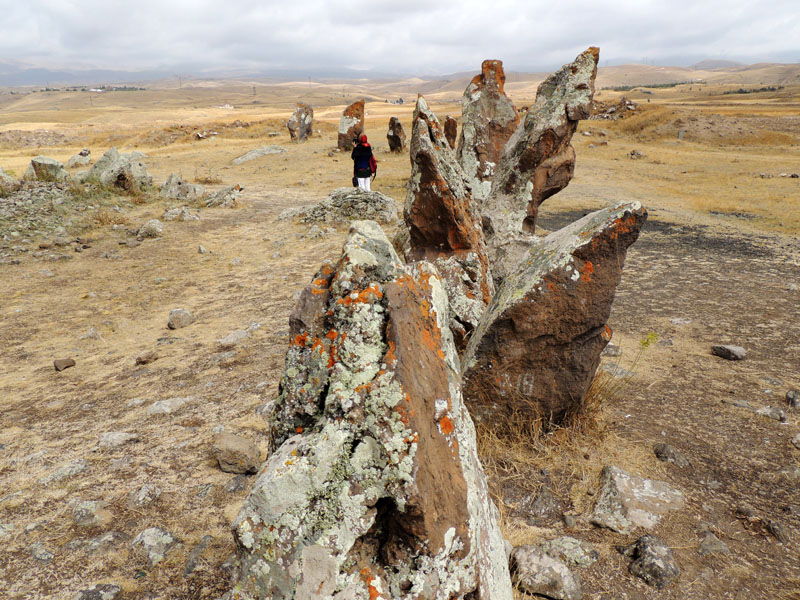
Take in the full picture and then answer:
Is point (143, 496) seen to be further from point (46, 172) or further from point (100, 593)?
point (46, 172)

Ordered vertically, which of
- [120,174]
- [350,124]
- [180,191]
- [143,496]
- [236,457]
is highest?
[350,124]

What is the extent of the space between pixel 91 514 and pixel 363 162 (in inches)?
457

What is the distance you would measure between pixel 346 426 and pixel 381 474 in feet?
0.84

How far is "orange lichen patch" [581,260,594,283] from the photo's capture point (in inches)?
173

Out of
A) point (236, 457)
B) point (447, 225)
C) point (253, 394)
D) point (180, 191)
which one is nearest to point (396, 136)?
point (180, 191)

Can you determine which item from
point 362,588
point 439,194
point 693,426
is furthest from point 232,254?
point 362,588

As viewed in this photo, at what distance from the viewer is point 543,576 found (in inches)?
122

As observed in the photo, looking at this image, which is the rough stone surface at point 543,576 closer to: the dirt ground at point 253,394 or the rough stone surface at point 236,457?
the dirt ground at point 253,394

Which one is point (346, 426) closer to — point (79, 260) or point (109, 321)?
point (109, 321)

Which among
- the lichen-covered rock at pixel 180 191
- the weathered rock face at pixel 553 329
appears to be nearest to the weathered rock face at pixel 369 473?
the weathered rock face at pixel 553 329

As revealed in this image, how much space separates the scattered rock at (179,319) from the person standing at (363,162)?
7.29 m

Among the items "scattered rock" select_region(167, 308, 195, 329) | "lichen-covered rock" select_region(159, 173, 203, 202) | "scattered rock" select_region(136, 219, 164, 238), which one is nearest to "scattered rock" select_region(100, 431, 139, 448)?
"scattered rock" select_region(167, 308, 195, 329)

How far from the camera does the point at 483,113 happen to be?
1343 centimetres

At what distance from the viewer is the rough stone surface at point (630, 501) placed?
12.0ft
